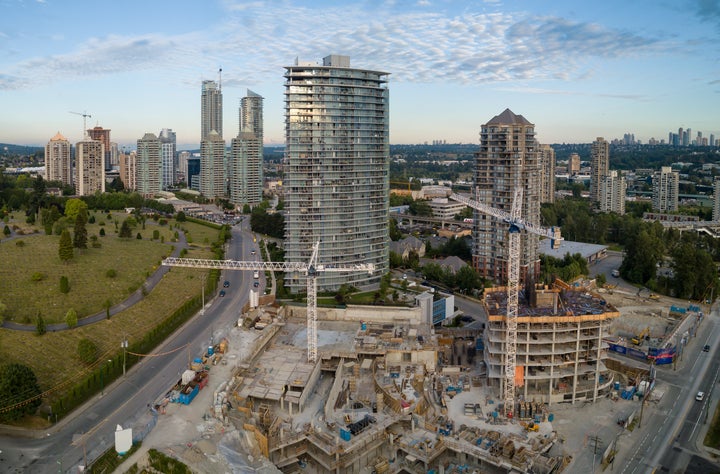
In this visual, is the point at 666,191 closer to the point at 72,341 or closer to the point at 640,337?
the point at 640,337

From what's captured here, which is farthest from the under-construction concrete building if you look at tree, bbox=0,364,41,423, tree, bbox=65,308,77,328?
tree, bbox=65,308,77,328

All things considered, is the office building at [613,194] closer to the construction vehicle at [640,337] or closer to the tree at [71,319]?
the construction vehicle at [640,337]

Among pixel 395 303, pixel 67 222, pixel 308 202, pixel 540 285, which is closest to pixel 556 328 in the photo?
pixel 540 285

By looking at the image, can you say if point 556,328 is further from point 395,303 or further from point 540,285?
point 395,303

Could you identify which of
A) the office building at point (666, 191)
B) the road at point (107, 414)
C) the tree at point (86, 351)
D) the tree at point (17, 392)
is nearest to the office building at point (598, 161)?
the office building at point (666, 191)

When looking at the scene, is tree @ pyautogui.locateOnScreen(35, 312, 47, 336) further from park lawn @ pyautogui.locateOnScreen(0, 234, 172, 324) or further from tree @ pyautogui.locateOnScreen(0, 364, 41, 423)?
tree @ pyautogui.locateOnScreen(0, 364, 41, 423)

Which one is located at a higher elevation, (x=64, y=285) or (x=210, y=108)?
(x=210, y=108)

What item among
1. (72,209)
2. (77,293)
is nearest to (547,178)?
(72,209)
